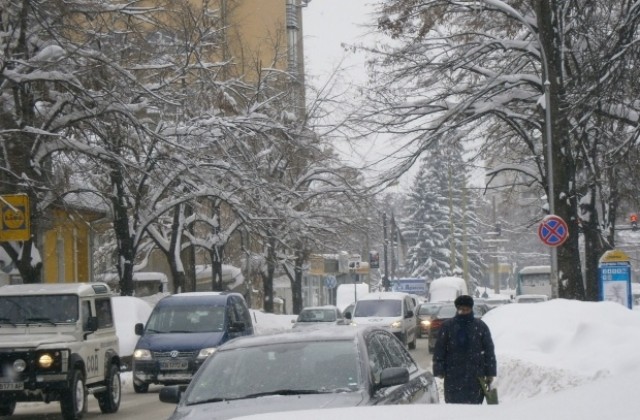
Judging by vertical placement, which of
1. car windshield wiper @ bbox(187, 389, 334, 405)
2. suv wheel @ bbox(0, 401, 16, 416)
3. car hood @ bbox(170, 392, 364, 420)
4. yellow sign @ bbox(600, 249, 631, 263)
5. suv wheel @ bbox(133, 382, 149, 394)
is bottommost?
suv wheel @ bbox(133, 382, 149, 394)

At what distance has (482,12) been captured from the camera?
2872cm

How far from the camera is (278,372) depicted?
8.75 metres

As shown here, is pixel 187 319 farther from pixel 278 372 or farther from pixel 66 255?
pixel 66 255

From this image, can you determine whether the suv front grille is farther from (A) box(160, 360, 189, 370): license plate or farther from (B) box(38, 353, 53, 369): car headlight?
(B) box(38, 353, 53, 369): car headlight

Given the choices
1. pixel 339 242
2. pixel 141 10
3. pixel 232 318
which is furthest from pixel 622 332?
pixel 339 242

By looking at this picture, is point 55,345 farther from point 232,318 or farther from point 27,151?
point 27,151

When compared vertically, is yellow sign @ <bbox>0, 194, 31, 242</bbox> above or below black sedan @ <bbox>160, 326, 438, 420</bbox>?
above

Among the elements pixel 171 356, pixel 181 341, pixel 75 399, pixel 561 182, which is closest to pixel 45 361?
pixel 75 399

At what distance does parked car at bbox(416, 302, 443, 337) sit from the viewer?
153ft

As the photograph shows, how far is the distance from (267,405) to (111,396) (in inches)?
430

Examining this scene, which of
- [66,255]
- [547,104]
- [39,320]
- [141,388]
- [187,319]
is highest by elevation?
[547,104]

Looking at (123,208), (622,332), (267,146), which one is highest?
(267,146)

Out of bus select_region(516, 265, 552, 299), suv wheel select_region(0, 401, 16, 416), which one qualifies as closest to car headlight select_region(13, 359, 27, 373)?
suv wheel select_region(0, 401, 16, 416)

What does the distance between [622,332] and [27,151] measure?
1320 cm
